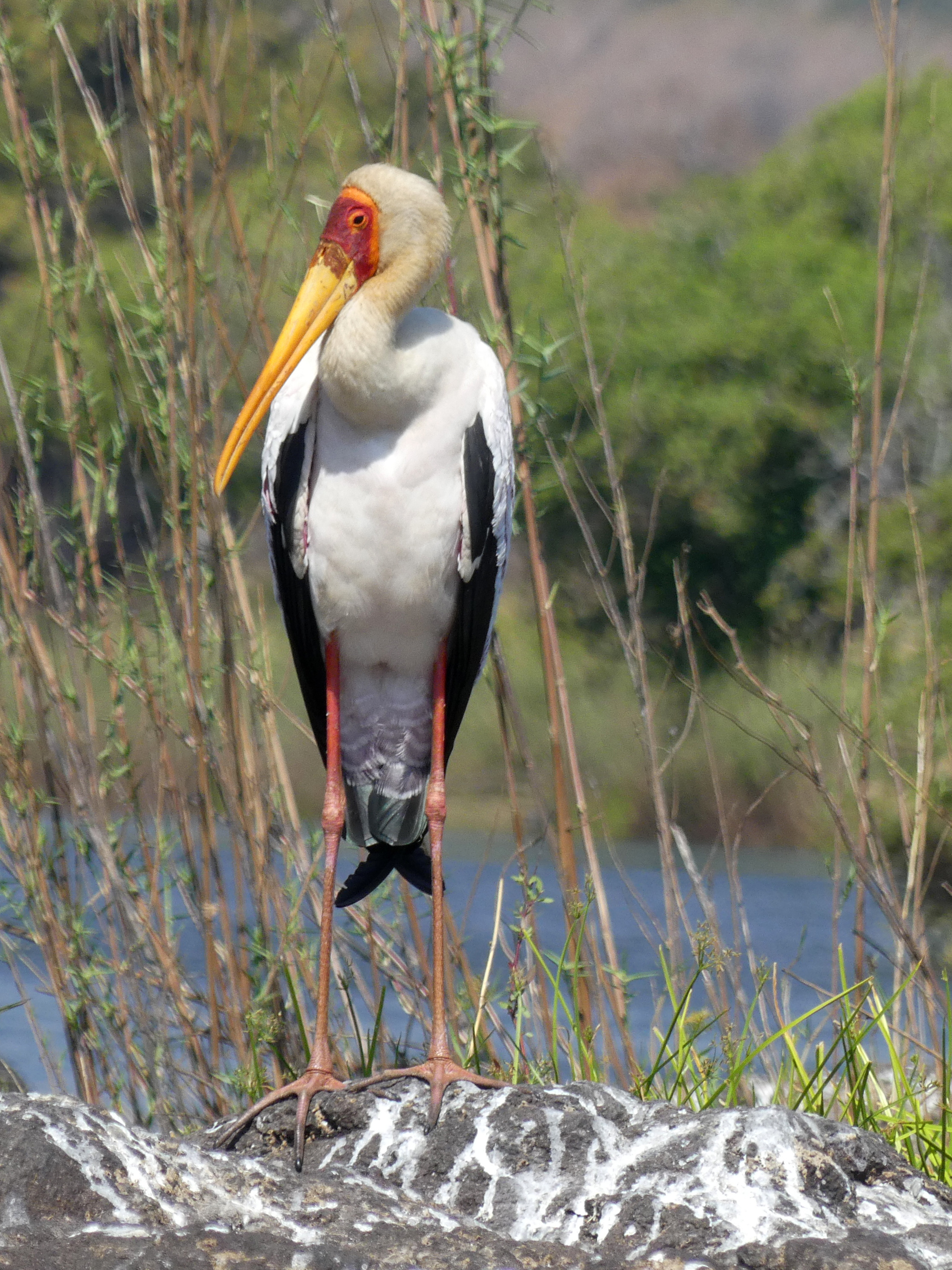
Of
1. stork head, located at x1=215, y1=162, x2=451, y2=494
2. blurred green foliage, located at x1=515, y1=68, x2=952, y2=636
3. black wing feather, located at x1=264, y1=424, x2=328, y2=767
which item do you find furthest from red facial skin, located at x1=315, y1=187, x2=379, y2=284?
blurred green foliage, located at x1=515, y1=68, x2=952, y2=636

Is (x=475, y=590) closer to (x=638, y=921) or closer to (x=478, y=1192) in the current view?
(x=638, y=921)

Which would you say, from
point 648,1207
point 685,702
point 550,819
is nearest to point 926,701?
point 550,819

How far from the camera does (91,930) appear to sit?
3.49 metres

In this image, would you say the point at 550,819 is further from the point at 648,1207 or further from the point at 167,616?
the point at 648,1207

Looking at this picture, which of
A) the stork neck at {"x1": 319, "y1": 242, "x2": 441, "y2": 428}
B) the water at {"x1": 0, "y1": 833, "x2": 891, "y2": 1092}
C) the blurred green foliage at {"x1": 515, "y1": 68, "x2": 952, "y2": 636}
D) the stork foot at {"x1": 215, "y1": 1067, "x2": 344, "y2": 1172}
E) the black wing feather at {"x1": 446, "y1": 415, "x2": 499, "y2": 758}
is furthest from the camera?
the blurred green foliage at {"x1": 515, "y1": 68, "x2": 952, "y2": 636}

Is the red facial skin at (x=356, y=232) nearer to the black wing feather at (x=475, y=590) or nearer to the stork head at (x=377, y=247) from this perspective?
the stork head at (x=377, y=247)

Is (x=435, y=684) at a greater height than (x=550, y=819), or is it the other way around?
(x=435, y=684)

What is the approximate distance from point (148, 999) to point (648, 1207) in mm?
1636

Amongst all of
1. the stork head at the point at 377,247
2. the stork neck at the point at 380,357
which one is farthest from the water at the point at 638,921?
the stork head at the point at 377,247

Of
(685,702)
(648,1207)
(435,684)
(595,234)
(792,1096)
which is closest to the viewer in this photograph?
(648,1207)

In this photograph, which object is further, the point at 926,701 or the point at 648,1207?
the point at 926,701

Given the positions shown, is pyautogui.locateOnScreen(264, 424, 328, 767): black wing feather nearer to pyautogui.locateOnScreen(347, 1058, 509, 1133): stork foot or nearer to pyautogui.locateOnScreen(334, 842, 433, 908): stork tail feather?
pyautogui.locateOnScreen(334, 842, 433, 908): stork tail feather

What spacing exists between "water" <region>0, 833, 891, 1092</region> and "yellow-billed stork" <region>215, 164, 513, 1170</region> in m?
0.46

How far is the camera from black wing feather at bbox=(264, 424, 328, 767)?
122 inches
